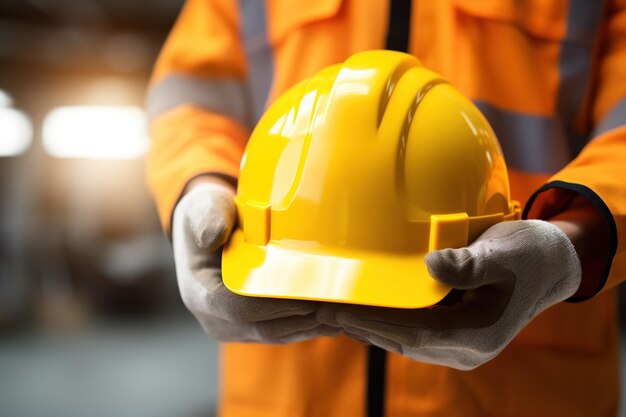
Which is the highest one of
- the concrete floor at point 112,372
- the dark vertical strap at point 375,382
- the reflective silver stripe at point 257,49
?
the reflective silver stripe at point 257,49

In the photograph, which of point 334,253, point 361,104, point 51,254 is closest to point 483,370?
point 334,253

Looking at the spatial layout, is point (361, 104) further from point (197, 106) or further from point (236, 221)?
point (197, 106)

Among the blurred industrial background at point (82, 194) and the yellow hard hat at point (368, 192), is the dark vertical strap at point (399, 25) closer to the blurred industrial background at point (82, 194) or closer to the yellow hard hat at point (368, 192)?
the yellow hard hat at point (368, 192)

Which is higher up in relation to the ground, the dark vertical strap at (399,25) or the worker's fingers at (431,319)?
the dark vertical strap at (399,25)

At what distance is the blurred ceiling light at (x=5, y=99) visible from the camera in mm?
4723

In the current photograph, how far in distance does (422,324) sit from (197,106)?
64 centimetres

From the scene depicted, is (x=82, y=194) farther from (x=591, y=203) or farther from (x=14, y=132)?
(x=591, y=203)

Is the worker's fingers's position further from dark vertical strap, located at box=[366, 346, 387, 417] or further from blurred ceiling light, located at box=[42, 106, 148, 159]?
blurred ceiling light, located at box=[42, 106, 148, 159]

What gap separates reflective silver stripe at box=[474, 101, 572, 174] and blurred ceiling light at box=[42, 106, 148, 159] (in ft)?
15.5

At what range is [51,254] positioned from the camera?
16.3ft

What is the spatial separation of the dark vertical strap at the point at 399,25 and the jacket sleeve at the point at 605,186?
0.33 m

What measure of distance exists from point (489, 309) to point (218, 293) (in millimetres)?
341

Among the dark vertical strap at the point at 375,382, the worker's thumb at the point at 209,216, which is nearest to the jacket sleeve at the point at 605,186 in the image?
the dark vertical strap at the point at 375,382

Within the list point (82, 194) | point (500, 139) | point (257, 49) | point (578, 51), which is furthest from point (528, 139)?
point (82, 194)
